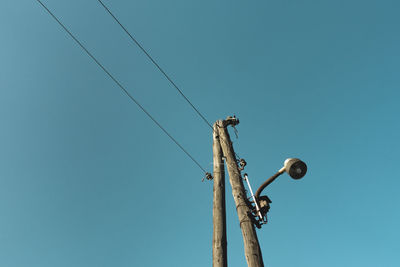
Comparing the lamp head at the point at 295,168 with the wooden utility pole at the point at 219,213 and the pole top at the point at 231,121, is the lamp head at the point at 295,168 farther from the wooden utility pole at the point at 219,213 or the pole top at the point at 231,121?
the pole top at the point at 231,121

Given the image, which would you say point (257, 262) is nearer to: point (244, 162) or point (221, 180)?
point (221, 180)

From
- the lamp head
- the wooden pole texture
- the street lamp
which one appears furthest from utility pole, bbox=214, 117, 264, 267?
the lamp head

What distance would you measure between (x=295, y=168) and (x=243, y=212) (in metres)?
0.99

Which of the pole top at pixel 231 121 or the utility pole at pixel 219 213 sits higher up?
the pole top at pixel 231 121

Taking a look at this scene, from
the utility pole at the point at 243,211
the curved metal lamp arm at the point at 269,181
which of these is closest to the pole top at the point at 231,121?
the utility pole at the point at 243,211

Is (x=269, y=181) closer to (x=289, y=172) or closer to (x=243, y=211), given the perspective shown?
(x=289, y=172)

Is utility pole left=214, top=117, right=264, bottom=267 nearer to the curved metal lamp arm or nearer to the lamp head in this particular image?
the curved metal lamp arm

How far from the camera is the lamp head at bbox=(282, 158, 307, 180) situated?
339 cm

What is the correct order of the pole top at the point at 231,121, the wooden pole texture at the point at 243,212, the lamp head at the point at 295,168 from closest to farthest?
the wooden pole texture at the point at 243,212, the lamp head at the point at 295,168, the pole top at the point at 231,121

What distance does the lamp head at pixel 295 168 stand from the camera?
339 centimetres

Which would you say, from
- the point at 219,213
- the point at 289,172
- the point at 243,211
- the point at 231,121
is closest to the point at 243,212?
the point at 243,211

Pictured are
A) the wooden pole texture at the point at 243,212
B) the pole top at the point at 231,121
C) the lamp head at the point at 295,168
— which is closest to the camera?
the wooden pole texture at the point at 243,212

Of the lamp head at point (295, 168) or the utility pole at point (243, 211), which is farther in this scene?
the lamp head at point (295, 168)

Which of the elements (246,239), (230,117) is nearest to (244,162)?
(230,117)
